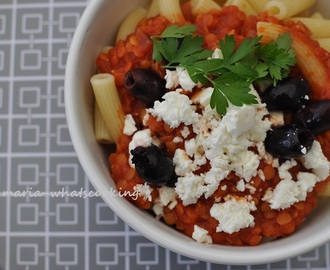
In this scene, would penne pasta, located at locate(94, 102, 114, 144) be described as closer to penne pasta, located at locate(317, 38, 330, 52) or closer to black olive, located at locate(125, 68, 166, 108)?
black olive, located at locate(125, 68, 166, 108)

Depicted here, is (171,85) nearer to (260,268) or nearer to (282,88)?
(282,88)

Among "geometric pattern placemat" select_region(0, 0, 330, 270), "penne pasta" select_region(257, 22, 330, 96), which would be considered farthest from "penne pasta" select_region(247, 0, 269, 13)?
"geometric pattern placemat" select_region(0, 0, 330, 270)

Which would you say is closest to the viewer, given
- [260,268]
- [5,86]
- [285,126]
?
[285,126]

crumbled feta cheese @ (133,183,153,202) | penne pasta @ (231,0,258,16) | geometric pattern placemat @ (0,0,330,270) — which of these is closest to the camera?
crumbled feta cheese @ (133,183,153,202)

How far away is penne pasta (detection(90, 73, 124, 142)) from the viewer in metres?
1.57

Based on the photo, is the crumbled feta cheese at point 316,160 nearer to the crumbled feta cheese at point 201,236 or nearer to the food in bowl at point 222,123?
the food in bowl at point 222,123

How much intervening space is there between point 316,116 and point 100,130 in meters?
0.61

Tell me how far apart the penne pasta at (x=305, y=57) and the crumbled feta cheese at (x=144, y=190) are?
1.65 ft

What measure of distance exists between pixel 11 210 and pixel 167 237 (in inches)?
26.9

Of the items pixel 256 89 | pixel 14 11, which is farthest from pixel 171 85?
pixel 14 11

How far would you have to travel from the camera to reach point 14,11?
2.02 m

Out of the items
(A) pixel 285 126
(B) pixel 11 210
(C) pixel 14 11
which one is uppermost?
(C) pixel 14 11

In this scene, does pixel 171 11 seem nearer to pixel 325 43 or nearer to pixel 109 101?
pixel 109 101

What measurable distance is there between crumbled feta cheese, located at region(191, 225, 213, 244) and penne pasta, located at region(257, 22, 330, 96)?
488 millimetres
